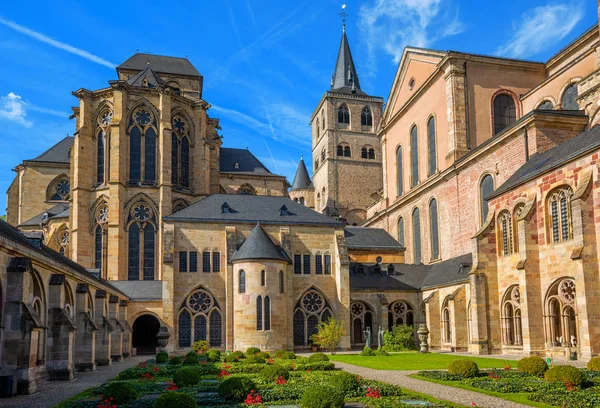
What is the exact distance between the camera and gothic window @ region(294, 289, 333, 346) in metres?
46.6

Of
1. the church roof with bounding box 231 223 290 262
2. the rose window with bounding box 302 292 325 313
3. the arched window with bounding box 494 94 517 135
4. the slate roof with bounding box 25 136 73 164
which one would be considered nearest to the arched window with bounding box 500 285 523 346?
the rose window with bounding box 302 292 325 313

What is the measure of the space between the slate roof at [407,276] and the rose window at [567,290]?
1397 cm

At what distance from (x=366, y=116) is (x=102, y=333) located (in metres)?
60.1

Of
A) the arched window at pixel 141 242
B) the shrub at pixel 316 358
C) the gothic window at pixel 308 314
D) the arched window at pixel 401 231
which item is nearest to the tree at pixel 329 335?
the gothic window at pixel 308 314

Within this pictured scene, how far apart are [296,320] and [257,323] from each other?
4522mm

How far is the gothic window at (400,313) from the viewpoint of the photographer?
4922 centimetres

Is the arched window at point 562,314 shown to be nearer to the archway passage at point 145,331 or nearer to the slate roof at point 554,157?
the slate roof at point 554,157

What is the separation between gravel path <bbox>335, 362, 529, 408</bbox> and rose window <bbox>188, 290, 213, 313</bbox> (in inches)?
783

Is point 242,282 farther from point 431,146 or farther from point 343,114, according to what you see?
point 343,114

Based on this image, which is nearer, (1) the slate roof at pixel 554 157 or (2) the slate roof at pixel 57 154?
(1) the slate roof at pixel 554 157

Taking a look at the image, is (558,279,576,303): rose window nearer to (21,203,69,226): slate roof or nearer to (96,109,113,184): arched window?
(96,109,113,184): arched window

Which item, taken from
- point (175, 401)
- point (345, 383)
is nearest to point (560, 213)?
point (345, 383)

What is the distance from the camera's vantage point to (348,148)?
86.1 meters

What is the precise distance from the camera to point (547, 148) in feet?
127
